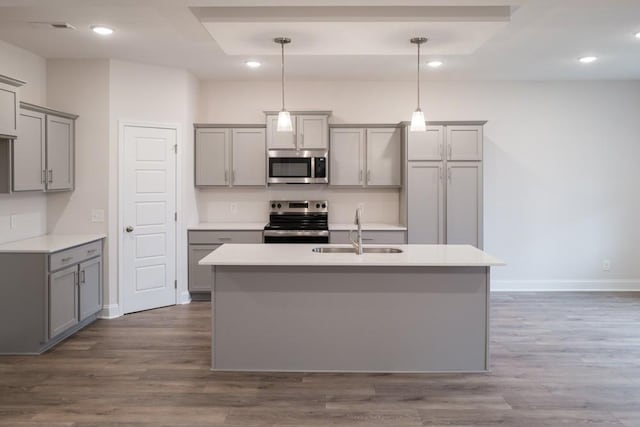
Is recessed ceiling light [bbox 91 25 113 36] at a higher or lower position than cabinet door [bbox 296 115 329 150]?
higher

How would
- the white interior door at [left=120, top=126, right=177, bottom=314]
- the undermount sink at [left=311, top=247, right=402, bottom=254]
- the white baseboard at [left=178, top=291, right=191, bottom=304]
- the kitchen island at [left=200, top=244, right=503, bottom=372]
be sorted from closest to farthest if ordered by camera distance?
the kitchen island at [left=200, top=244, right=503, bottom=372] < the undermount sink at [left=311, top=247, right=402, bottom=254] < the white interior door at [left=120, top=126, right=177, bottom=314] < the white baseboard at [left=178, top=291, right=191, bottom=304]

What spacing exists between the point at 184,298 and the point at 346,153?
250 centimetres

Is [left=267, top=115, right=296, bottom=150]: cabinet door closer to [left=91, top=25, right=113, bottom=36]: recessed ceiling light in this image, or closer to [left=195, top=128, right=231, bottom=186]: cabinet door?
[left=195, top=128, right=231, bottom=186]: cabinet door

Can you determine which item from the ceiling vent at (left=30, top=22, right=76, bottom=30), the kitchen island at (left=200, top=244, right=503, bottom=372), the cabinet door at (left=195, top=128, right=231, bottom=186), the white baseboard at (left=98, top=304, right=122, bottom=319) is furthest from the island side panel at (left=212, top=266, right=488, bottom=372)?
the cabinet door at (left=195, top=128, right=231, bottom=186)

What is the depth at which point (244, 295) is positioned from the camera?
367cm

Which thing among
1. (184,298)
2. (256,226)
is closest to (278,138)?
(256,226)

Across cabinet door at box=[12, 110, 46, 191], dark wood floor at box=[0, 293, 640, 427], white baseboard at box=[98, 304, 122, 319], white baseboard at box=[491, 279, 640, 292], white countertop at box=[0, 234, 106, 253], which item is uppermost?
cabinet door at box=[12, 110, 46, 191]

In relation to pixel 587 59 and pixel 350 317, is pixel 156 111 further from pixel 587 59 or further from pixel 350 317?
pixel 587 59

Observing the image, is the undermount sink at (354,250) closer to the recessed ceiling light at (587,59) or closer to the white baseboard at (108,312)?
the white baseboard at (108,312)

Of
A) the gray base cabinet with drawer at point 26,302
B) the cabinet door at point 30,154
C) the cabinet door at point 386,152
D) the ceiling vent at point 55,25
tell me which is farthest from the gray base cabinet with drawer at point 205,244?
the ceiling vent at point 55,25

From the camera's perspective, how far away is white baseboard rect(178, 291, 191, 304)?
5.72 meters

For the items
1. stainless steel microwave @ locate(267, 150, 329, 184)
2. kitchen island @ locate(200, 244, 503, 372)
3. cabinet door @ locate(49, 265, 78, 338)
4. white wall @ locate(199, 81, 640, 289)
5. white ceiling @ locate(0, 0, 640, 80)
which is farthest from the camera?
white wall @ locate(199, 81, 640, 289)

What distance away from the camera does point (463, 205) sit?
5.75 meters

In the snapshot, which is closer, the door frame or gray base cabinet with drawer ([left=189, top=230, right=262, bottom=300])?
the door frame
